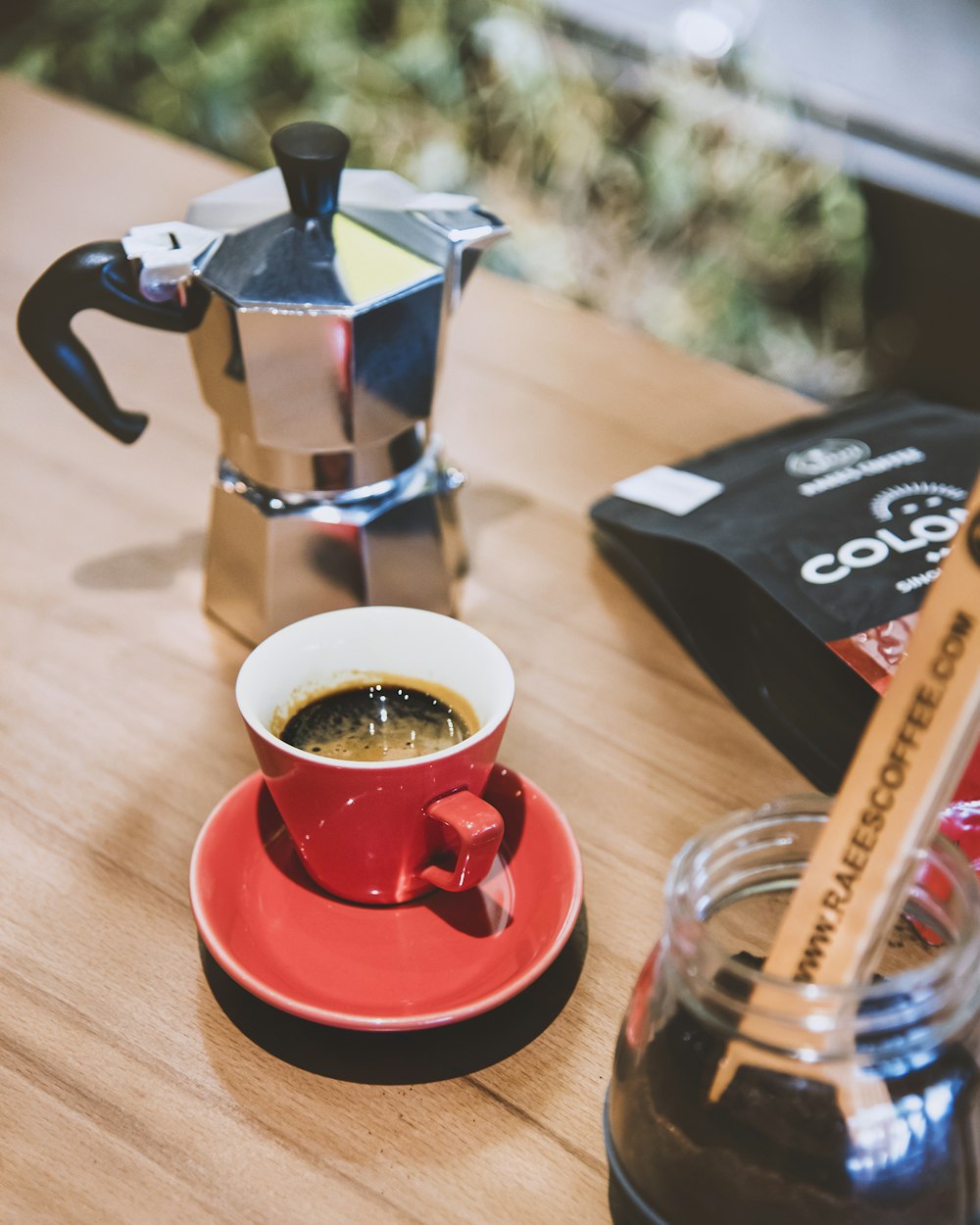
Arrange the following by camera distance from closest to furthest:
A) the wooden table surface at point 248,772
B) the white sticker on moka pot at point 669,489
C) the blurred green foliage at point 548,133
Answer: the wooden table surface at point 248,772
the white sticker on moka pot at point 669,489
the blurred green foliage at point 548,133

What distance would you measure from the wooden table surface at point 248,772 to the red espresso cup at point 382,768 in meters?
0.06

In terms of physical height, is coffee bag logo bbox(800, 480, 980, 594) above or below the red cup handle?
above

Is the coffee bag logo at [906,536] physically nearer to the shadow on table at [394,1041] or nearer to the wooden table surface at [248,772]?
the wooden table surface at [248,772]

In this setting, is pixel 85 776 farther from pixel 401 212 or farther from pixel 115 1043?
pixel 401 212

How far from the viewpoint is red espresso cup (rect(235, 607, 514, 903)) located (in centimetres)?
48

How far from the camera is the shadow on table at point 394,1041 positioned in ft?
1.54

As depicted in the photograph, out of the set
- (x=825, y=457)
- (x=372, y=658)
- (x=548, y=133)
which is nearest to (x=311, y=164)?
(x=372, y=658)

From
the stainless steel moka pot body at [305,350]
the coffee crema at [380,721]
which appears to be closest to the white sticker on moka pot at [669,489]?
the stainless steel moka pot body at [305,350]

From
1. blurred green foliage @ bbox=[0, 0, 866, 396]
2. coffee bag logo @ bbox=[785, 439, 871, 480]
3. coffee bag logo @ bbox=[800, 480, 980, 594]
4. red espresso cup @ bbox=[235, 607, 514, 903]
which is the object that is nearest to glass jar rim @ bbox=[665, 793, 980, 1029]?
red espresso cup @ bbox=[235, 607, 514, 903]

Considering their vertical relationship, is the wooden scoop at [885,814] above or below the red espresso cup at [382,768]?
above

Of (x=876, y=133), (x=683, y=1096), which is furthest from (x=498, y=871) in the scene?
(x=876, y=133)

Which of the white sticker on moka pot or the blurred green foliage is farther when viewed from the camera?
the blurred green foliage

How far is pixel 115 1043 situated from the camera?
48 cm

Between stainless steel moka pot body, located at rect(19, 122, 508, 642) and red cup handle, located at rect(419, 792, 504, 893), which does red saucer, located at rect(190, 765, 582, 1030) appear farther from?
stainless steel moka pot body, located at rect(19, 122, 508, 642)
